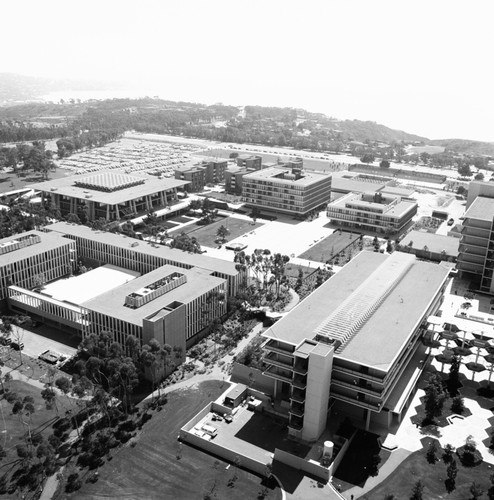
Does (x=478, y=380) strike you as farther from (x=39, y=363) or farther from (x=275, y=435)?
(x=39, y=363)

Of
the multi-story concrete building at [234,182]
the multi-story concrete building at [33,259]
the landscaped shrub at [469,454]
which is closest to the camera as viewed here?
the landscaped shrub at [469,454]

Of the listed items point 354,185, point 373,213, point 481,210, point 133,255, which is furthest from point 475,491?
point 354,185

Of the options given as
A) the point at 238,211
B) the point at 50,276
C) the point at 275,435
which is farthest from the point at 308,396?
the point at 238,211

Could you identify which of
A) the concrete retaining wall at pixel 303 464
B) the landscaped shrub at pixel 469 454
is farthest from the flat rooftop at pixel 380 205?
the concrete retaining wall at pixel 303 464

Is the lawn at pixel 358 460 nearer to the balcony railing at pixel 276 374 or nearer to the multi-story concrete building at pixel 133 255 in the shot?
the balcony railing at pixel 276 374

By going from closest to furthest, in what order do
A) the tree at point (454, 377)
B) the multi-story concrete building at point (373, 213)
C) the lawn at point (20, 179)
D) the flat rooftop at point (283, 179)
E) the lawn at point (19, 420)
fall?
the lawn at point (19, 420)
the tree at point (454, 377)
the multi-story concrete building at point (373, 213)
the flat rooftop at point (283, 179)
the lawn at point (20, 179)

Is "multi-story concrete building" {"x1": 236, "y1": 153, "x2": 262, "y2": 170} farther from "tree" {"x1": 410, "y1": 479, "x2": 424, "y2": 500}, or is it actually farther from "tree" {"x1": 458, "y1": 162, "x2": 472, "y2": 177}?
"tree" {"x1": 410, "y1": 479, "x2": 424, "y2": 500}

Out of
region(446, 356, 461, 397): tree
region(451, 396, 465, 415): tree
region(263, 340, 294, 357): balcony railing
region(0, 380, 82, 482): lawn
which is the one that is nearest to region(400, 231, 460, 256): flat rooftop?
region(446, 356, 461, 397): tree
